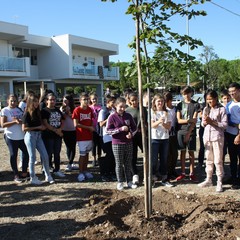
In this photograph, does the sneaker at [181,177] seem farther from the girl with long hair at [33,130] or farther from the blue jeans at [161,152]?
the girl with long hair at [33,130]

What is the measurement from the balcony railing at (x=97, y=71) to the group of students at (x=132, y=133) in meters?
27.5

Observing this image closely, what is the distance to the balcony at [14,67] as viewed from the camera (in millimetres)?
26069

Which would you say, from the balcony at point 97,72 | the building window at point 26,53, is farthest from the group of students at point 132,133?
the balcony at point 97,72

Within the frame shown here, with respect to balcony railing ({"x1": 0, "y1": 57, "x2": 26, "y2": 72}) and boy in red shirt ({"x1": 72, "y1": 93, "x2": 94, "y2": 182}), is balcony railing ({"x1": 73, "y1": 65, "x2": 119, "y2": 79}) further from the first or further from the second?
boy in red shirt ({"x1": 72, "y1": 93, "x2": 94, "y2": 182})

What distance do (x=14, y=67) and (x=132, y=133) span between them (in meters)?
22.9

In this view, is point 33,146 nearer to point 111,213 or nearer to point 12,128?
point 12,128

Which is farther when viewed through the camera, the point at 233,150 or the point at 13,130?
the point at 13,130

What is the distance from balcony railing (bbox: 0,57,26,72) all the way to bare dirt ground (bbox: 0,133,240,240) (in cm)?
2109

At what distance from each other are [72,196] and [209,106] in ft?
9.61

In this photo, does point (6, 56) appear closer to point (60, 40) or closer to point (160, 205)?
point (60, 40)

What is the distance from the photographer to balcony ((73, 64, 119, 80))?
114ft

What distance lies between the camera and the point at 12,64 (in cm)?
2689

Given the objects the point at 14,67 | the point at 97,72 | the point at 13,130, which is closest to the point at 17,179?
the point at 13,130

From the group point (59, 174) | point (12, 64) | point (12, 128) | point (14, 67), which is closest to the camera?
point (12, 128)
